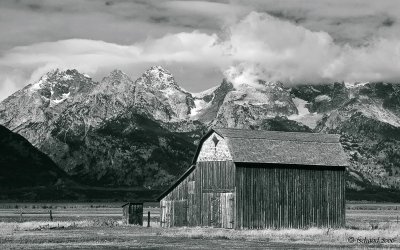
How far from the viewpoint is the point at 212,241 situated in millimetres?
51625

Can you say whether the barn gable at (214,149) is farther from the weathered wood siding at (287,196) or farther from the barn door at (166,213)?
the barn door at (166,213)

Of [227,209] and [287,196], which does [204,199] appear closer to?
[227,209]

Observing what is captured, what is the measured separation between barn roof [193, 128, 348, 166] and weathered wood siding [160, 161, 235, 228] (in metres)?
2.01

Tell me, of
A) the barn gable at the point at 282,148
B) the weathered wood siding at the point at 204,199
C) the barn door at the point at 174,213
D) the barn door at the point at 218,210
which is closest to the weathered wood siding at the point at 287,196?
the barn gable at the point at 282,148

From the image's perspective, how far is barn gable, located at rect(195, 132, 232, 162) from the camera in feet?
237

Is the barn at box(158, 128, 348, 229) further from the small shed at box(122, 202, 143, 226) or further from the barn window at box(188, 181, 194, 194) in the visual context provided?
the small shed at box(122, 202, 143, 226)

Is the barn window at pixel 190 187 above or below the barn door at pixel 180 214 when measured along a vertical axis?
above

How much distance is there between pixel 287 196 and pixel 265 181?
2574 mm

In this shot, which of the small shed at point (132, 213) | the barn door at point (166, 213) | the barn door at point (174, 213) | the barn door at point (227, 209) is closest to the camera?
the barn door at point (227, 209)

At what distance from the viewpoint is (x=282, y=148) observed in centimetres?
7375

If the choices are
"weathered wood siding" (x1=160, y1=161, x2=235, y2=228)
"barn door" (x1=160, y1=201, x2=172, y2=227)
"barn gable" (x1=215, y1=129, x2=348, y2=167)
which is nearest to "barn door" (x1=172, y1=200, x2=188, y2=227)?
"weathered wood siding" (x1=160, y1=161, x2=235, y2=228)

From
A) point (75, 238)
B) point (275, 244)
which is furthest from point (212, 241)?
point (75, 238)

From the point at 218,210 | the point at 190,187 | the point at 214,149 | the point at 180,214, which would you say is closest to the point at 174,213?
the point at 180,214

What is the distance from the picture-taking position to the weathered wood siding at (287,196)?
233 ft
